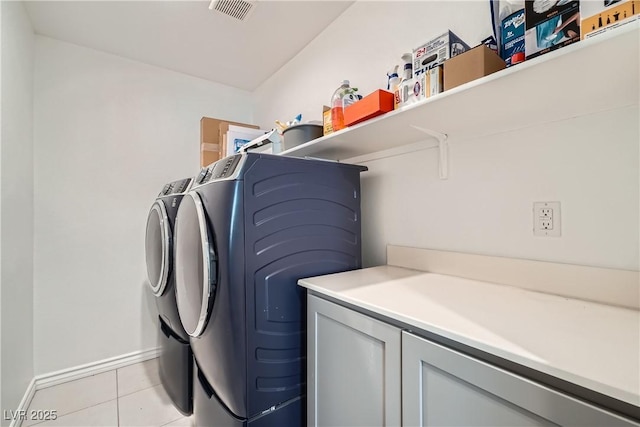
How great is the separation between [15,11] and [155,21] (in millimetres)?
788

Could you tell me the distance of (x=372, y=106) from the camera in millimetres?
1248

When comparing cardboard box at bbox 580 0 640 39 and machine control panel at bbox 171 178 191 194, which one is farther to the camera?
machine control panel at bbox 171 178 191 194

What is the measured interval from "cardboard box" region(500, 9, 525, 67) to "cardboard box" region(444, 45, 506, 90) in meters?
0.04

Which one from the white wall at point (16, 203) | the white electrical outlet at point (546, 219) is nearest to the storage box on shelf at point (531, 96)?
the white electrical outlet at point (546, 219)

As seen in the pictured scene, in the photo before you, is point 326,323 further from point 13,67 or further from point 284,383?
point 13,67

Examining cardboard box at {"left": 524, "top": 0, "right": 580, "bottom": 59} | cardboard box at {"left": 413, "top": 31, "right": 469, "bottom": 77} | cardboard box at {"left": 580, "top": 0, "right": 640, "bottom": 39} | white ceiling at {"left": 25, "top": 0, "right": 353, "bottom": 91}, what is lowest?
cardboard box at {"left": 580, "top": 0, "right": 640, "bottom": 39}

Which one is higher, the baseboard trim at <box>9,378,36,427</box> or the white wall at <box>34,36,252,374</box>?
the white wall at <box>34,36,252,374</box>

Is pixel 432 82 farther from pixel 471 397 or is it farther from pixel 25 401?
pixel 25 401

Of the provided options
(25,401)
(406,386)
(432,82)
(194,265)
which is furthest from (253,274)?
(25,401)

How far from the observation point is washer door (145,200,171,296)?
73.5 inches

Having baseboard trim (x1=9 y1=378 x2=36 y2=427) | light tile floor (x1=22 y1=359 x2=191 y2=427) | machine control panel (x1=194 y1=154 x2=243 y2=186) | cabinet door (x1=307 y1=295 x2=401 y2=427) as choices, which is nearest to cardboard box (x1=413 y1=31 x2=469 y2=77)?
machine control panel (x1=194 y1=154 x2=243 y2=186)

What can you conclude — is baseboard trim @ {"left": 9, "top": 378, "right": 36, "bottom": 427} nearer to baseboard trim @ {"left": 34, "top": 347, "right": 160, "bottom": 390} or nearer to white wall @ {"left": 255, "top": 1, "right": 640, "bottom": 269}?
baseboard trim @ {"left": 34, "top": 347, "right": 160, "bottom": 390}

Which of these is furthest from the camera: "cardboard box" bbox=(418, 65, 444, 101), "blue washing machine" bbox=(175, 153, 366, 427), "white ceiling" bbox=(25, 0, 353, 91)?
"white ceiling" bbox=(25, 0, 353, 91)

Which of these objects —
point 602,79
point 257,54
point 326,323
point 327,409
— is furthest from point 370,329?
point 257,54
